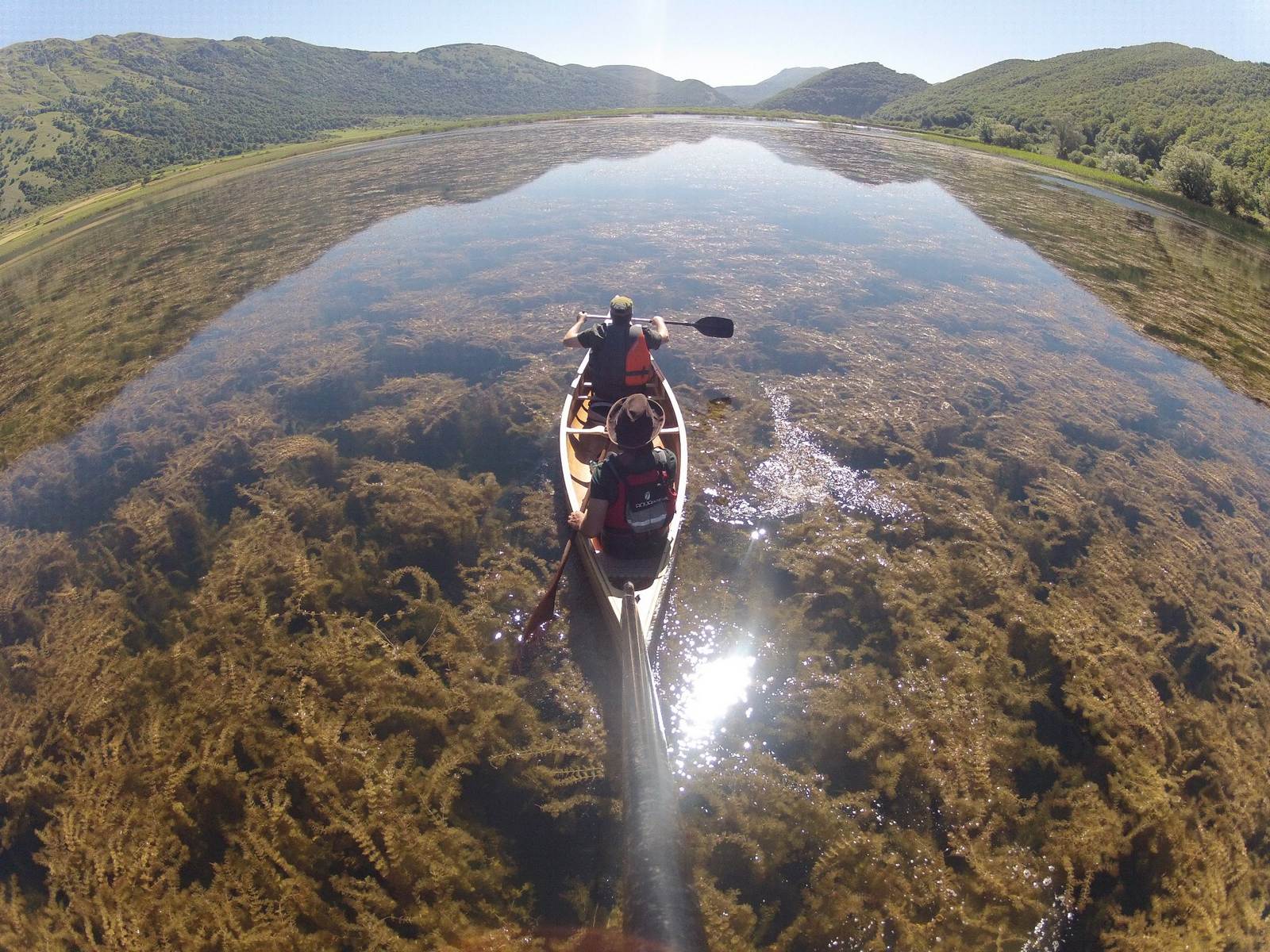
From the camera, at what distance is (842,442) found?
11.3 metres

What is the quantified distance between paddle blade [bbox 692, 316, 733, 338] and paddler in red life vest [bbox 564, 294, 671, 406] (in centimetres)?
308

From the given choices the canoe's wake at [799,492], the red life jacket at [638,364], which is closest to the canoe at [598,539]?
the red life jacket at [638,364]

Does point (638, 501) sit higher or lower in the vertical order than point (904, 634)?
higher

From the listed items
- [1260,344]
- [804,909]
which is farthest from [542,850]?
[1260,344]

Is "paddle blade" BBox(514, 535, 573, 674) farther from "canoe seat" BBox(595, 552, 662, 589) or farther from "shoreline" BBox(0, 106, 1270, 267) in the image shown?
"shoreline" BBox(0, 106, 1270, 267)

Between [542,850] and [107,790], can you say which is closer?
[542,850]

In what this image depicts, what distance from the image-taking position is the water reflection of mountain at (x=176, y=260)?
15.3m

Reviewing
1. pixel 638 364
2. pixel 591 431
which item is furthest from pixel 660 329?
pixel 591 431

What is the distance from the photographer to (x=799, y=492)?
9.94 metres

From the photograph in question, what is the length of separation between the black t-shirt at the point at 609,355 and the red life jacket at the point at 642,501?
11.5ft

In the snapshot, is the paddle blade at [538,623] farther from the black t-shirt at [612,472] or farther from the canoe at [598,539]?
the black t-shirt at [612,472]

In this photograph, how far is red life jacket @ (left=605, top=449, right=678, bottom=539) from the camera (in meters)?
6.91

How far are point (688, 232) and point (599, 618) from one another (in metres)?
23.7

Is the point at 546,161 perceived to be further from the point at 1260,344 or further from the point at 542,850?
the point at 542,850
